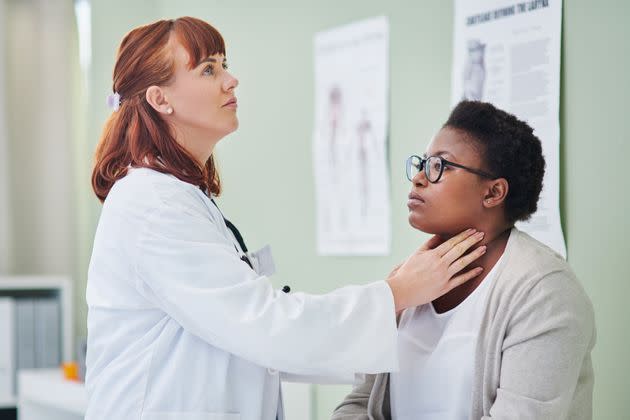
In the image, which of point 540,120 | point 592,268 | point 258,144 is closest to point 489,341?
point 592,268

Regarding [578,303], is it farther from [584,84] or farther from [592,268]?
[584,84]

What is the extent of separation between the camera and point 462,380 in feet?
4.85

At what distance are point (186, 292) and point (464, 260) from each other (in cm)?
48

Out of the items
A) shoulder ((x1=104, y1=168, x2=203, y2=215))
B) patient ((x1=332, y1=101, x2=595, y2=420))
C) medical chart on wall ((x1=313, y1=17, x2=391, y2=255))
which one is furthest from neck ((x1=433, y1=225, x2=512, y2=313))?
medical chart on wall ((x1=313, y1=17, x2=391, y2=255))

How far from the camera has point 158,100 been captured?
1.61m

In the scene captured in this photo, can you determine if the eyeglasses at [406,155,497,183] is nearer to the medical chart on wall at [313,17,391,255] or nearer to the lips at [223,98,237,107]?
the lips at [223,98,237,107]

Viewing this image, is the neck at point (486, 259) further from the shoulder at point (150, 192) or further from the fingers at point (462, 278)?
the shoulder at point (150, 192)

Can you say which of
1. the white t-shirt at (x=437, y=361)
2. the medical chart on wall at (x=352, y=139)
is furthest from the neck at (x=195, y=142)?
the medical chart on wall at (x=352, y=139)

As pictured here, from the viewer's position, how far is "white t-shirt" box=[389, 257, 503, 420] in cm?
148

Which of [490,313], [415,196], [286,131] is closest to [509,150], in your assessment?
[415,196]

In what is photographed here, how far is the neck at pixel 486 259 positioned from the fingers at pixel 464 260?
3cm

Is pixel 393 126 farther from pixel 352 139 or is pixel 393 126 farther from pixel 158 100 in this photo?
pixel 158 100

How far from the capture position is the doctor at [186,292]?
4.67 feet

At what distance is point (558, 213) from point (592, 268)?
0.14m
